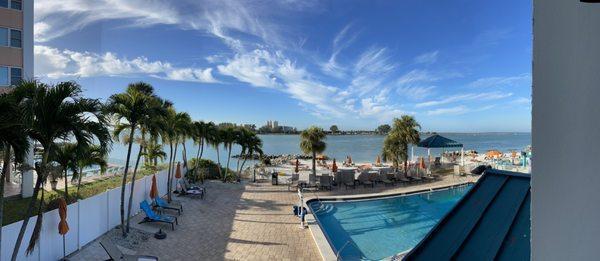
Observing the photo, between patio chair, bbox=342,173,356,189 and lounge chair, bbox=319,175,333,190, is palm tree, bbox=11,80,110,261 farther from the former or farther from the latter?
patio chair, bbox=342,173,356,189

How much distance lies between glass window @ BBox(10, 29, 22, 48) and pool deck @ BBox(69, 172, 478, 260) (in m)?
10.5

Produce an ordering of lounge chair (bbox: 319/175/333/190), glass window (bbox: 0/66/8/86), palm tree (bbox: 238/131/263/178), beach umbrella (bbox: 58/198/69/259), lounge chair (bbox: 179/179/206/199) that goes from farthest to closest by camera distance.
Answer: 1. palm tree (bbox: 238/131/263/178)
2. lounge chair (bbox: 319/175/333/190)
3. lounge chair (bbox: 179/179/206/199)
4. glass window (bbox: 0/66/8/86)
5. beach umbrella (bbox: 58/198/69/259)

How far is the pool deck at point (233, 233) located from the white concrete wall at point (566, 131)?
337 inches

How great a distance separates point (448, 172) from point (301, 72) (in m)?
22.7

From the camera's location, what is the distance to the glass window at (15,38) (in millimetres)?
15664

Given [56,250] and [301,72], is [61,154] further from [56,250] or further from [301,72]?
[301,72]

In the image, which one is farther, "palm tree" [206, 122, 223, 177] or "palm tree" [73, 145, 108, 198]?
"palm tree" [206, 122, 223, 177]

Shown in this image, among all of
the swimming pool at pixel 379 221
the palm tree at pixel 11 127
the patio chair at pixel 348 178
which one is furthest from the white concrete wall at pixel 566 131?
the patio chair at pixel 348 178

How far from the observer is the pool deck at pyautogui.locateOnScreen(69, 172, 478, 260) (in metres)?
9.27

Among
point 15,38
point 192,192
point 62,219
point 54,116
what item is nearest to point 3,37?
point 15,38

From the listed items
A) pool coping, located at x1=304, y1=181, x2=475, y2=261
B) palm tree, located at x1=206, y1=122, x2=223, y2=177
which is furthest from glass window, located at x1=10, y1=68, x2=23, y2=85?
pool coping, located at x1=304, y1=181, x2=475, y2=261

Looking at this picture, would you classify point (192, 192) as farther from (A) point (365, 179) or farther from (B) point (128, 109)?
(A) point (365, 179)

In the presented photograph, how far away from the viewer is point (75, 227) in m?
9.07

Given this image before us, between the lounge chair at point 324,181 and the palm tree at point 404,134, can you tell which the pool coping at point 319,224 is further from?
the palm tree at point 404,134
